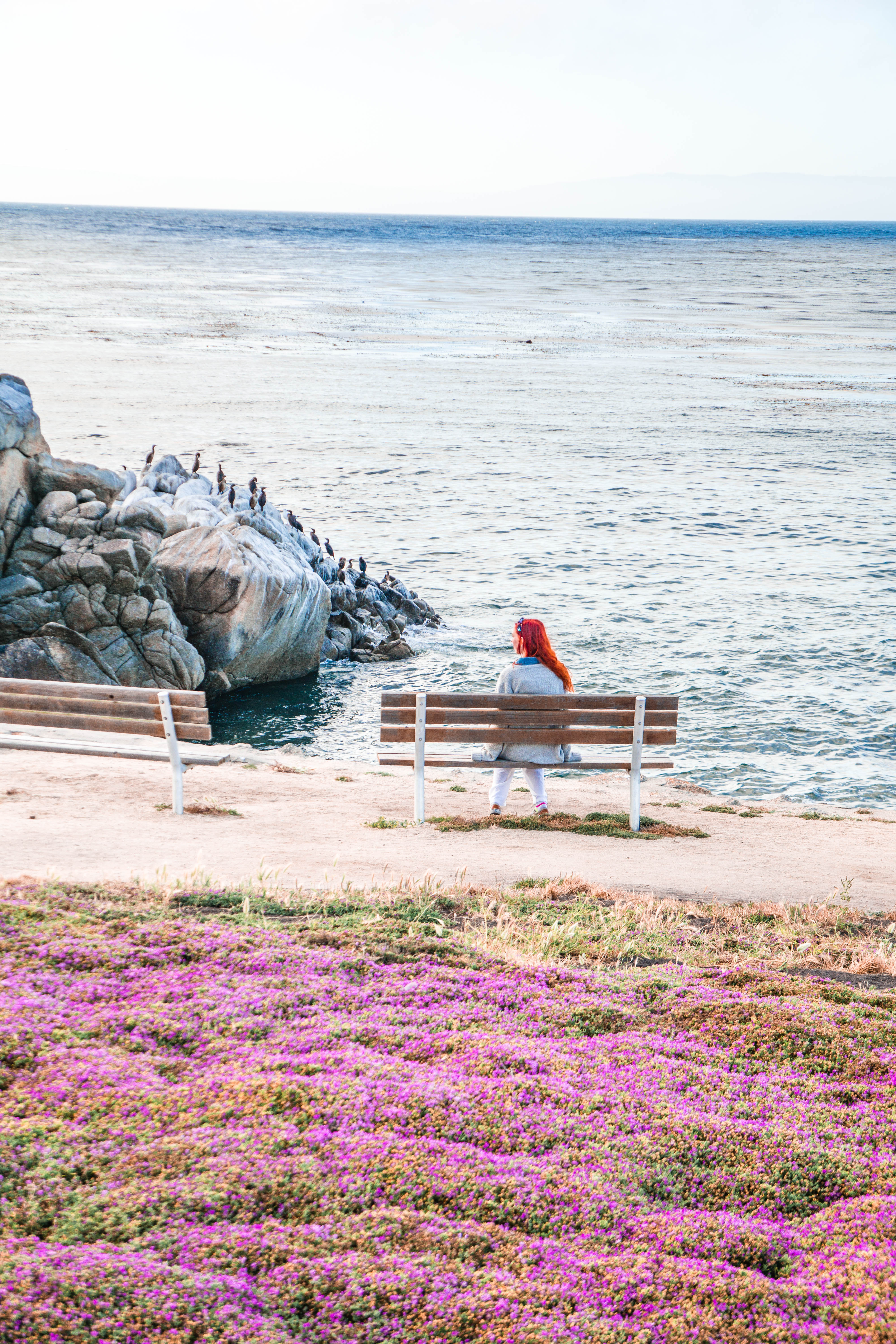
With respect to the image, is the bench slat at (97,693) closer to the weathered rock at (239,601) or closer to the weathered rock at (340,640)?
the weathered rock at (239,601)

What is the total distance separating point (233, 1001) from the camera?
5301 mm

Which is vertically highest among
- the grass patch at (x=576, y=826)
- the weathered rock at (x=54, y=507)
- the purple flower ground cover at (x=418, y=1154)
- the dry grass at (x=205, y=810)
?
the weathered rock at (x=54, y=507)

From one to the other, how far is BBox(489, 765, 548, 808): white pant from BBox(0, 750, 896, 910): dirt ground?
Answer: 0.29 meters

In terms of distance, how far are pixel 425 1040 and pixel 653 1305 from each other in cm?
187

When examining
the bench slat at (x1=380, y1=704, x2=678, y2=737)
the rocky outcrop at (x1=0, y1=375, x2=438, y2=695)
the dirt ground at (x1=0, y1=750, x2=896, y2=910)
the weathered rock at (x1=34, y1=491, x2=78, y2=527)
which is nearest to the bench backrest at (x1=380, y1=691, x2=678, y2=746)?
the bench slat at (x1=380, y1=704, x2=678, y2=737)

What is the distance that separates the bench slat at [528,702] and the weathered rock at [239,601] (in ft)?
30.8

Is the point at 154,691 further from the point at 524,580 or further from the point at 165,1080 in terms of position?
the point at 524,580

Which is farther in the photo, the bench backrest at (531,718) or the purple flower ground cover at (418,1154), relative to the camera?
the bench backrest at (531,718)

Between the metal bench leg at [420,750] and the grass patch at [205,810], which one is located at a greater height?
the metal bench leg at [420,750]

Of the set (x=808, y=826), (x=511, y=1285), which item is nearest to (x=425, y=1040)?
(x=511, y=1285)

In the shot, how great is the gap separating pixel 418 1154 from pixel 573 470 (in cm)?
3533

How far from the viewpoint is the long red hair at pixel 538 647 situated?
10.5 metres

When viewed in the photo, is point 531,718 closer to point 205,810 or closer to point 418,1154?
point 205,810

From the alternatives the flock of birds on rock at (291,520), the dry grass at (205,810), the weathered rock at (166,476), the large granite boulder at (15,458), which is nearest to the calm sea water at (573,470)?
the flock of birds on rock at (291,520)
